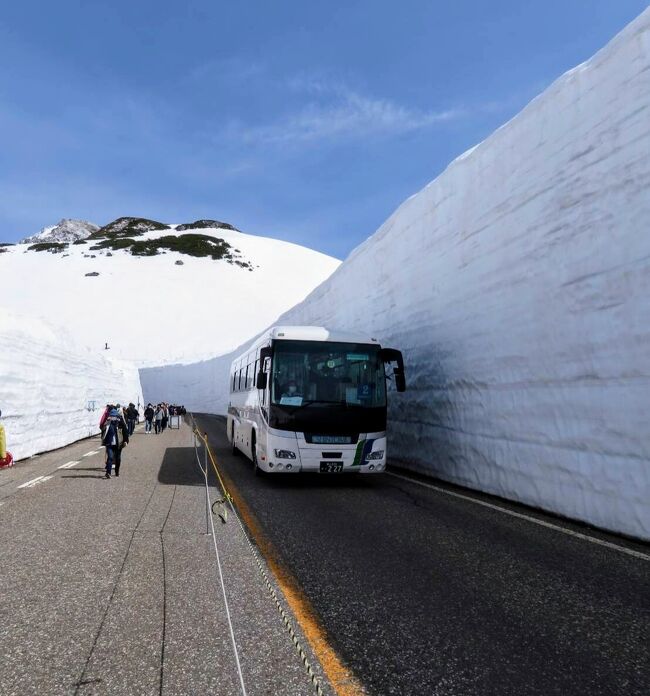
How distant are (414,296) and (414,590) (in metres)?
9.77

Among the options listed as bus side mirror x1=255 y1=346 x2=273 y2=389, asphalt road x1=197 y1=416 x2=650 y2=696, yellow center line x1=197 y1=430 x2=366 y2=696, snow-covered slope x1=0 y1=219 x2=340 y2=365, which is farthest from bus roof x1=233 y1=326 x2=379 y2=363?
snow-covered slope x1=0 y1=219 x2=340 y2=365

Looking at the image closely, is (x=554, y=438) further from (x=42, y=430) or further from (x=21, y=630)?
(x=42, y=430)

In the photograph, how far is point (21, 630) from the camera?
11.5 ft

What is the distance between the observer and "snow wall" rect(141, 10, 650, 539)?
662 centimetres

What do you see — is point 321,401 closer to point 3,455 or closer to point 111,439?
point 111,439

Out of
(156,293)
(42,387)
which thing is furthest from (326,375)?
(156,293)

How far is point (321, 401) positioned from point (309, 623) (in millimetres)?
6161

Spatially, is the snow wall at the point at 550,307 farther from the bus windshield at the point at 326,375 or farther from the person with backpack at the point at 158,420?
the person with backpack at the point at 158,420

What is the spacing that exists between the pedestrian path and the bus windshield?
2884mm

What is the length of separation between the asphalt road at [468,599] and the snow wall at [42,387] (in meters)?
10.6

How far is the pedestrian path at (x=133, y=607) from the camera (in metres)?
2.90

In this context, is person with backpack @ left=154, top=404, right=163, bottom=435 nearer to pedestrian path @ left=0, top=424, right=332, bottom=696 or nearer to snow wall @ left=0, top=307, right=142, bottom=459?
snow wall @ left=0, top=307, right=142, bottom=459

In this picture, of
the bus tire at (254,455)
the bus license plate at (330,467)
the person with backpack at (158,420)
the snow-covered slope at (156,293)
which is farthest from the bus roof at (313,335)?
the snow-covered slope at (156,293)

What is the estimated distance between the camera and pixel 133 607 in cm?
389
